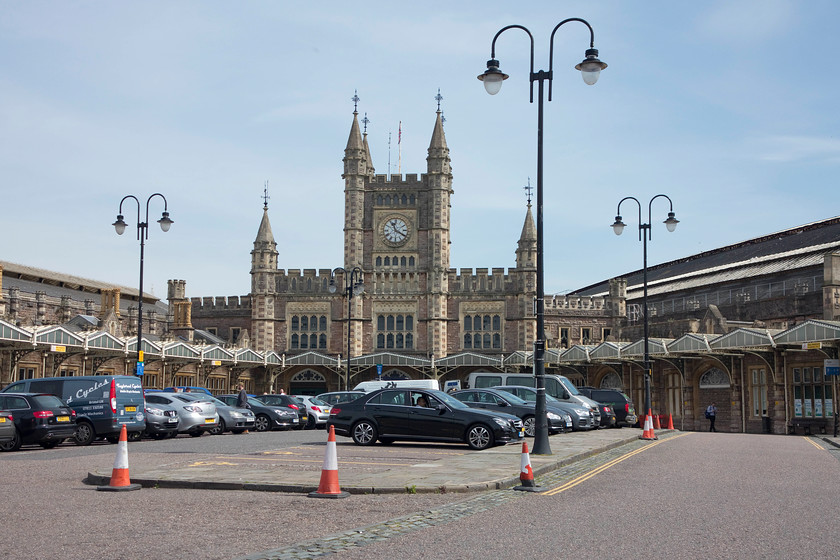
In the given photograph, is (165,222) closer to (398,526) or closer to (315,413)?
(315,413)

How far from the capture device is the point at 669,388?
4938 cm

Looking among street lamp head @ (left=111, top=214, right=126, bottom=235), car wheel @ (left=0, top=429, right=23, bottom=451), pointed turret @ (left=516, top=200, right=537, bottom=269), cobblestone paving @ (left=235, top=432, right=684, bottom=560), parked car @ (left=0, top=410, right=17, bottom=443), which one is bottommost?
car wheel @ (left=0, top=429, right=23, bottom=451)

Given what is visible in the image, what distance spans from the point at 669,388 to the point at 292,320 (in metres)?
29.2

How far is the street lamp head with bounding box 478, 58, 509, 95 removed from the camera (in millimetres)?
17531

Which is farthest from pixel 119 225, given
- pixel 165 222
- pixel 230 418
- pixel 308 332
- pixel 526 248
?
pixel 526 248

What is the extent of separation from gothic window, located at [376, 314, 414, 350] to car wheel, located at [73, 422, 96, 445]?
44040 mm

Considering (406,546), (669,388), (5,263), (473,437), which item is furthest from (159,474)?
(5,263)

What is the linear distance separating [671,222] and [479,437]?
15.4 meters

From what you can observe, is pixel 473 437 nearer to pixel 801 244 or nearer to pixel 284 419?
pixel 284 419

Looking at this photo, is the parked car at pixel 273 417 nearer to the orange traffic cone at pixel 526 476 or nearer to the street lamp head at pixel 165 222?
the street lamp head at pixel 165 222

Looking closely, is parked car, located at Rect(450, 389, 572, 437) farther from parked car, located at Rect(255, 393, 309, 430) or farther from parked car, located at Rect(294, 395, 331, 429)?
parked car, located at Rect(255, 393, 309, 430)

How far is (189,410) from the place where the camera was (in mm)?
26781

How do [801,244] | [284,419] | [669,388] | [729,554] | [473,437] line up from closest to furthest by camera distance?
1. [729,554]
2. [473,437]
3. [284,419]
4. [669,388]
5. [801,244]

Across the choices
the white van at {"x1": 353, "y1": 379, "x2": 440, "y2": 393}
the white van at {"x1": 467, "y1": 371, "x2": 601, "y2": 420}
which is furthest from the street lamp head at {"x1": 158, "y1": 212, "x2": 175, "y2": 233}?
the white van at {"x1": 467, "y1": 371, "x2": 601, "y2": 420}
